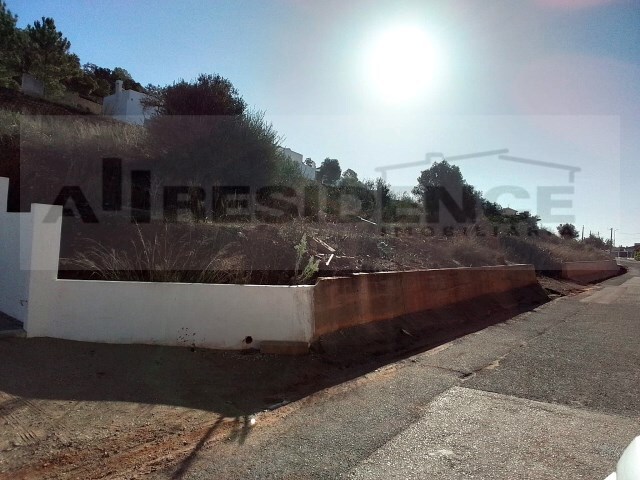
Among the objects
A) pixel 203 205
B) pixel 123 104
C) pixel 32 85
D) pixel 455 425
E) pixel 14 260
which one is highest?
pixel 32 85

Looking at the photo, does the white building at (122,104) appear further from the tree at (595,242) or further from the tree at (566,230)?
the tree at (595,242)

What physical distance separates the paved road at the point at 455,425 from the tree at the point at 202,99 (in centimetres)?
996

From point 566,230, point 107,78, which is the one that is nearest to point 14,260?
point 107,78

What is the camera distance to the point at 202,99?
47.3ft

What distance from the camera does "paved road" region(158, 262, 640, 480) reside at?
12.7 feet

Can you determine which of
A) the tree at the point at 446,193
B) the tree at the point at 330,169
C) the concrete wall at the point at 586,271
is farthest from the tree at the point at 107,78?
the concrete wall at the point at 586,271

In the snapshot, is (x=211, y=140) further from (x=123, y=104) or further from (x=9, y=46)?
(x=9, y=46)

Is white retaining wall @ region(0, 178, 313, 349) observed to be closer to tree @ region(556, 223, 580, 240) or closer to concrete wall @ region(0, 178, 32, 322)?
concrete wall @ region(0, 178, 32, 322)

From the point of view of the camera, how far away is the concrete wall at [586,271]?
28906mm

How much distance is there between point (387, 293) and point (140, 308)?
4719 mm

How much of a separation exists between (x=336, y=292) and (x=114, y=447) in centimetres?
445

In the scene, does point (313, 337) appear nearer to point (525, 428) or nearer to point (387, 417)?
point (387, 417)

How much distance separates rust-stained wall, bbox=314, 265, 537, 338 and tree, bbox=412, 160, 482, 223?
34.8 feet

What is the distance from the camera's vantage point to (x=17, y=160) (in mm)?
11523
